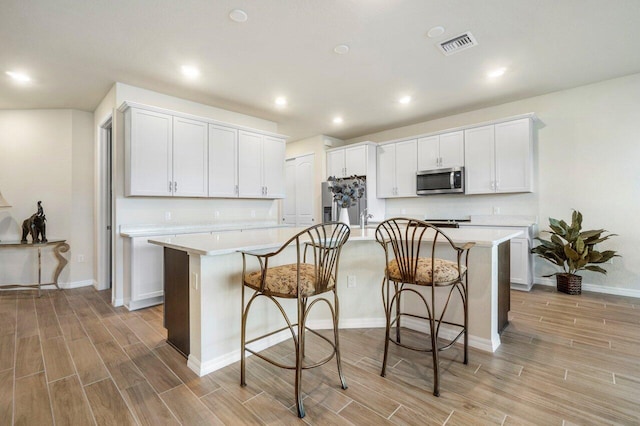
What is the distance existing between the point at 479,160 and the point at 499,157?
267mm

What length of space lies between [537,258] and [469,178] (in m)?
1.49

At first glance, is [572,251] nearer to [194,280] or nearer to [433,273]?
[433,273]

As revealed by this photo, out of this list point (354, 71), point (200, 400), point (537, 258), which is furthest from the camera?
point (537, 258)

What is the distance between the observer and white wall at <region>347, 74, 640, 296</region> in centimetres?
→ 367

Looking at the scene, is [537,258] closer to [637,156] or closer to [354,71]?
[637,156]

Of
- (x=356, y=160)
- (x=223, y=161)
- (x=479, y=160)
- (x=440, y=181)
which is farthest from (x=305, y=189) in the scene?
(x=479, y=160)

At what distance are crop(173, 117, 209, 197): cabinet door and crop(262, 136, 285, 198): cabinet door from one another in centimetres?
100

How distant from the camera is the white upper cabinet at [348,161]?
5689 millimetres

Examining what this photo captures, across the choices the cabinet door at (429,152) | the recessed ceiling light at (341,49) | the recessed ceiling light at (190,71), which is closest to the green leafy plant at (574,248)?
the cabinet door at (429,152)

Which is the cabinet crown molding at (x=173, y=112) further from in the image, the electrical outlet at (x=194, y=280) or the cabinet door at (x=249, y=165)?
the electrical outlet at (x=194, y=280)

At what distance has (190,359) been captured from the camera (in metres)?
2.08

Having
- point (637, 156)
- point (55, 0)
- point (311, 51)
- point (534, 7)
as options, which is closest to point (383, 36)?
point (311, 51)

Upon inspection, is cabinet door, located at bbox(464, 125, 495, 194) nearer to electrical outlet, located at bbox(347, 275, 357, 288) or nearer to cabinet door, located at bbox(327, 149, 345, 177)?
cabinet door, located at bbox(327, 149, 345, 177)

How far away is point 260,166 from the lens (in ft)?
15.7
